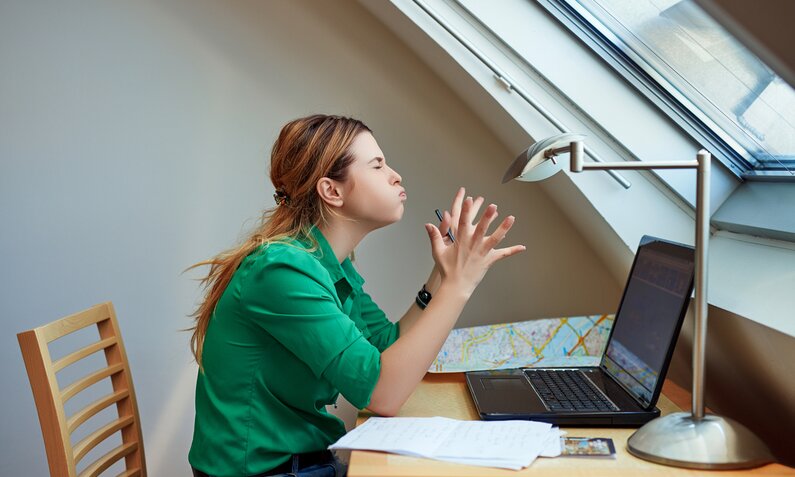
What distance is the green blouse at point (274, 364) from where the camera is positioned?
1376mm

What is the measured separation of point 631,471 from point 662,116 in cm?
82

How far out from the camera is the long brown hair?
5.25 ft

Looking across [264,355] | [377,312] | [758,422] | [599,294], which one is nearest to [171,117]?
[377,312]

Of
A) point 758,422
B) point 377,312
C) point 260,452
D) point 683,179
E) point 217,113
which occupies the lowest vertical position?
point 758,422

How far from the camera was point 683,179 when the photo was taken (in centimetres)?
167

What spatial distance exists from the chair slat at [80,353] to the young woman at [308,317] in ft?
0.83

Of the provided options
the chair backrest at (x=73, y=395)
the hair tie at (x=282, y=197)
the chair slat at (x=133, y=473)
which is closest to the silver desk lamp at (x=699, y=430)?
the hair tie at (x=282, y=197)

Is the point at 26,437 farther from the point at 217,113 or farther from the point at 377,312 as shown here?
the point at 377,312

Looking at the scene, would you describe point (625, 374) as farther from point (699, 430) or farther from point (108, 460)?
point (108, 460)

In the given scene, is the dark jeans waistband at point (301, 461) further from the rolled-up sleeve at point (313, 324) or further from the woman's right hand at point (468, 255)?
the woman's right hand at point (468, 255)

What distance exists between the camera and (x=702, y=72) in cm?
146

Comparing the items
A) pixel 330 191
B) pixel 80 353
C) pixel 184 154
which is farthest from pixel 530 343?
pixel 184 154

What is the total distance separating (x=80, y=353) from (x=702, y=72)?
50.6 inches

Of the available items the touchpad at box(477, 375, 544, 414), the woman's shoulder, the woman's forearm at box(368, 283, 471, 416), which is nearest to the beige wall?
the touchpad at box(477, 375, 544, 414)
